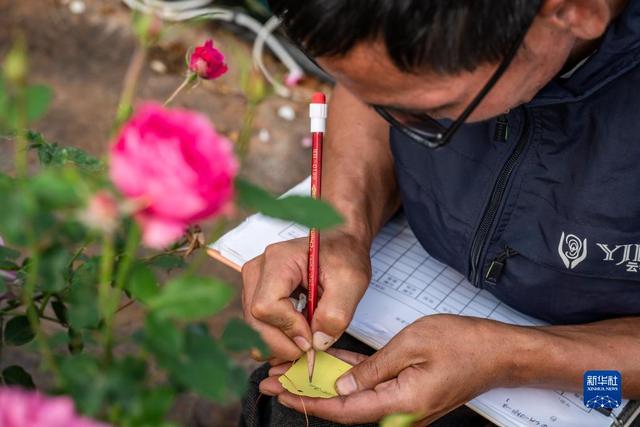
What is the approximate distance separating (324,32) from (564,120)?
1.44 ft

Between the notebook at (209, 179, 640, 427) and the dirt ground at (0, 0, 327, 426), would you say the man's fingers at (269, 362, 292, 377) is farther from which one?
the dirt ground at (0, 0, 327, 426)

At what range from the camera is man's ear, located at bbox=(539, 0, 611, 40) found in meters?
→ 0.83

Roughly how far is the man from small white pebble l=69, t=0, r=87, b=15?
6.26 feet

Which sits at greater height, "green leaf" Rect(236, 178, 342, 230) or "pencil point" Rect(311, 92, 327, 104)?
"green leaf" Rect(236, 178, 342, 230)

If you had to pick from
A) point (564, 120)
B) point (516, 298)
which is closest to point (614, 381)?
point (516, 298)

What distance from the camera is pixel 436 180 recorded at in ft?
4.05

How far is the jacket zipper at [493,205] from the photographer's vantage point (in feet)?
3.66

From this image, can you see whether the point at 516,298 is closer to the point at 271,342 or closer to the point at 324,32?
the point at 271,342

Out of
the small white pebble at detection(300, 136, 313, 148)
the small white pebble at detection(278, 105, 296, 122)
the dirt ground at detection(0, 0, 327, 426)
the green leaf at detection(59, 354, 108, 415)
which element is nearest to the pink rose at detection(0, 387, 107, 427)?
the green leaf at detection(59, 354, 108, 415)

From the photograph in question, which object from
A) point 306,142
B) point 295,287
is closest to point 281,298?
point 295,287

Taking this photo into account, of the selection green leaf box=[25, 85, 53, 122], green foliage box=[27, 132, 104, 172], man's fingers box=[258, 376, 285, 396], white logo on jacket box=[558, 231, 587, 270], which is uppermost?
green leaf box=[25, 85, 53, 122]

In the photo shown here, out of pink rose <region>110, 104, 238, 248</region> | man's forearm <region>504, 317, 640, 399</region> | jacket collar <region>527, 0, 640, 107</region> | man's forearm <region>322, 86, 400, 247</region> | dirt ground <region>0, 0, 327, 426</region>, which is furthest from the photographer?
dirt ground <region>0, 0, 327, 426</region>

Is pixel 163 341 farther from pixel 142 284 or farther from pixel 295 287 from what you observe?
pixel 295 287

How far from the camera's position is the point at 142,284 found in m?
0.55
